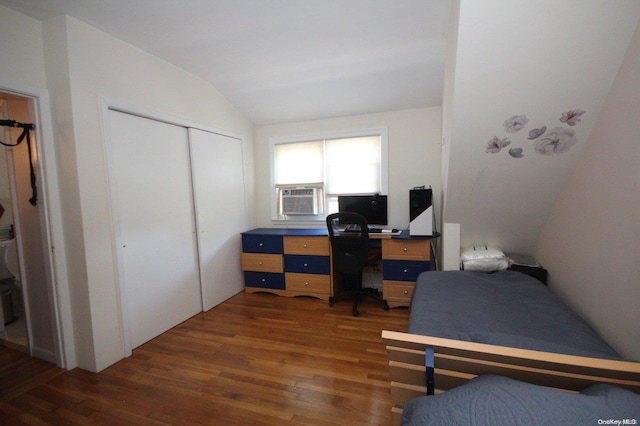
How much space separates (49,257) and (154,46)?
1.91m

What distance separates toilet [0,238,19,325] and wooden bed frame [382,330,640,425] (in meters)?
3.78

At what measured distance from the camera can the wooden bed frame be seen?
0.86m

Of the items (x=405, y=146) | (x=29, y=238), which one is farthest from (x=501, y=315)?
(x=29, y=238)

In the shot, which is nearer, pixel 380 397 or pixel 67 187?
pixel 380 397

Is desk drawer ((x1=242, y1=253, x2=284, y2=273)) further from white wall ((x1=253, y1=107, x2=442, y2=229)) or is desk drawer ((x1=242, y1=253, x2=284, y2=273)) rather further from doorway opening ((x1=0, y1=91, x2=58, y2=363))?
doorway opening ((x1=0, y1=91, x2=58, y2=363))

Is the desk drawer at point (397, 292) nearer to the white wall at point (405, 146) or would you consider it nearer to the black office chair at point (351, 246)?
the black office chair at point (351, 246)

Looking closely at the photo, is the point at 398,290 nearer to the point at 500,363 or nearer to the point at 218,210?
the point at 500,363

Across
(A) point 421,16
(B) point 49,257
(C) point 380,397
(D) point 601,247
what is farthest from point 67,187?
(D) point 601,247

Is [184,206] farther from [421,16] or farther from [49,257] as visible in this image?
[421,16]

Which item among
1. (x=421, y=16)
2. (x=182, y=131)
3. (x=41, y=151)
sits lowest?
(x=41, y=151)

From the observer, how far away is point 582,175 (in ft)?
5.32

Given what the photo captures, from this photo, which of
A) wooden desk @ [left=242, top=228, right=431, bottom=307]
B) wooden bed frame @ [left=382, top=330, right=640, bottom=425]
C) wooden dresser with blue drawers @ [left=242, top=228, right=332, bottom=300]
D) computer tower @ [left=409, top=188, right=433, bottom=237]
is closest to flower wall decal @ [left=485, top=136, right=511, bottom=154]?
computer tower @ [left=409, top=188, right=433, bottom=237]

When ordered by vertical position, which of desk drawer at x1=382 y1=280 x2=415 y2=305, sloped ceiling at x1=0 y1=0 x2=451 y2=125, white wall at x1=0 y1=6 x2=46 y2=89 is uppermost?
sloped ceiling at x1=0 y1=0 x2=451 y2=125

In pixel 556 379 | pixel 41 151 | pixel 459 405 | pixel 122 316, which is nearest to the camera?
pixel 459 405
